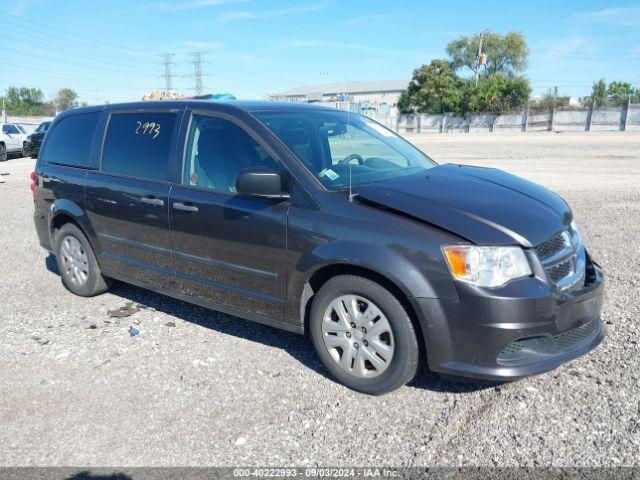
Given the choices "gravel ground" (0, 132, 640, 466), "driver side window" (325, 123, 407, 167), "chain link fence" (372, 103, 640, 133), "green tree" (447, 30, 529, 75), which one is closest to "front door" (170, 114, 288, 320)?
"gravel ground" (0, 132, 640, 466)

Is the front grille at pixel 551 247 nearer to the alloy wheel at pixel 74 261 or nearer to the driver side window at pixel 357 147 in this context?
the driver side window at pixel 357 147

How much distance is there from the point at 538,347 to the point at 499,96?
59.7 m

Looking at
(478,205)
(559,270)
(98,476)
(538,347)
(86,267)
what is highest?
(478,205)

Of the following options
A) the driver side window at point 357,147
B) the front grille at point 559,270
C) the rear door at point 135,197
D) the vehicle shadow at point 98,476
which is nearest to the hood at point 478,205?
the front grille at point 559,270

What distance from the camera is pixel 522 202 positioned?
363cm

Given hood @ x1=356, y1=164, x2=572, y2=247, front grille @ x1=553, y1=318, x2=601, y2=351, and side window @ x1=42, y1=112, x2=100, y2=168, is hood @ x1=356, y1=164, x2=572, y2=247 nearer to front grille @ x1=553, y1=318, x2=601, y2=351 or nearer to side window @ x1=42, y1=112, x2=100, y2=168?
front grille @ x1=553, y1=318, x2=601, y2=351

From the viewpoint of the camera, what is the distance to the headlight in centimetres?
310

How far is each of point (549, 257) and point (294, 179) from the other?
1.67m

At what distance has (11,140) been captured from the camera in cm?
2459

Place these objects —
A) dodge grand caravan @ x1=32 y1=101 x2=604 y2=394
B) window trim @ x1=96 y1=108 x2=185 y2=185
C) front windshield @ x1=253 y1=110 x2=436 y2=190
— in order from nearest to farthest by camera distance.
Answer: dodge grand caravan @ x1=32 y1=101 x2=604 y2=394, front windshield @ x1=253 y1=110 x2=436 y2=190, window trim @ x1=96 y1=108 x2=185 y2=185

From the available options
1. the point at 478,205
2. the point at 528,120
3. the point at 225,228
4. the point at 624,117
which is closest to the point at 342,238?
the point at 478,205

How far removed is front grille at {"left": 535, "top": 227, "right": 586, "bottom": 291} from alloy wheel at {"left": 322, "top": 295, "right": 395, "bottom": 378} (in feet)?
3.25

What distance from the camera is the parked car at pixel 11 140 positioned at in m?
24.1

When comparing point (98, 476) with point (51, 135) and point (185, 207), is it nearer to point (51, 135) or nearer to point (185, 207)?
point (185, 207)
